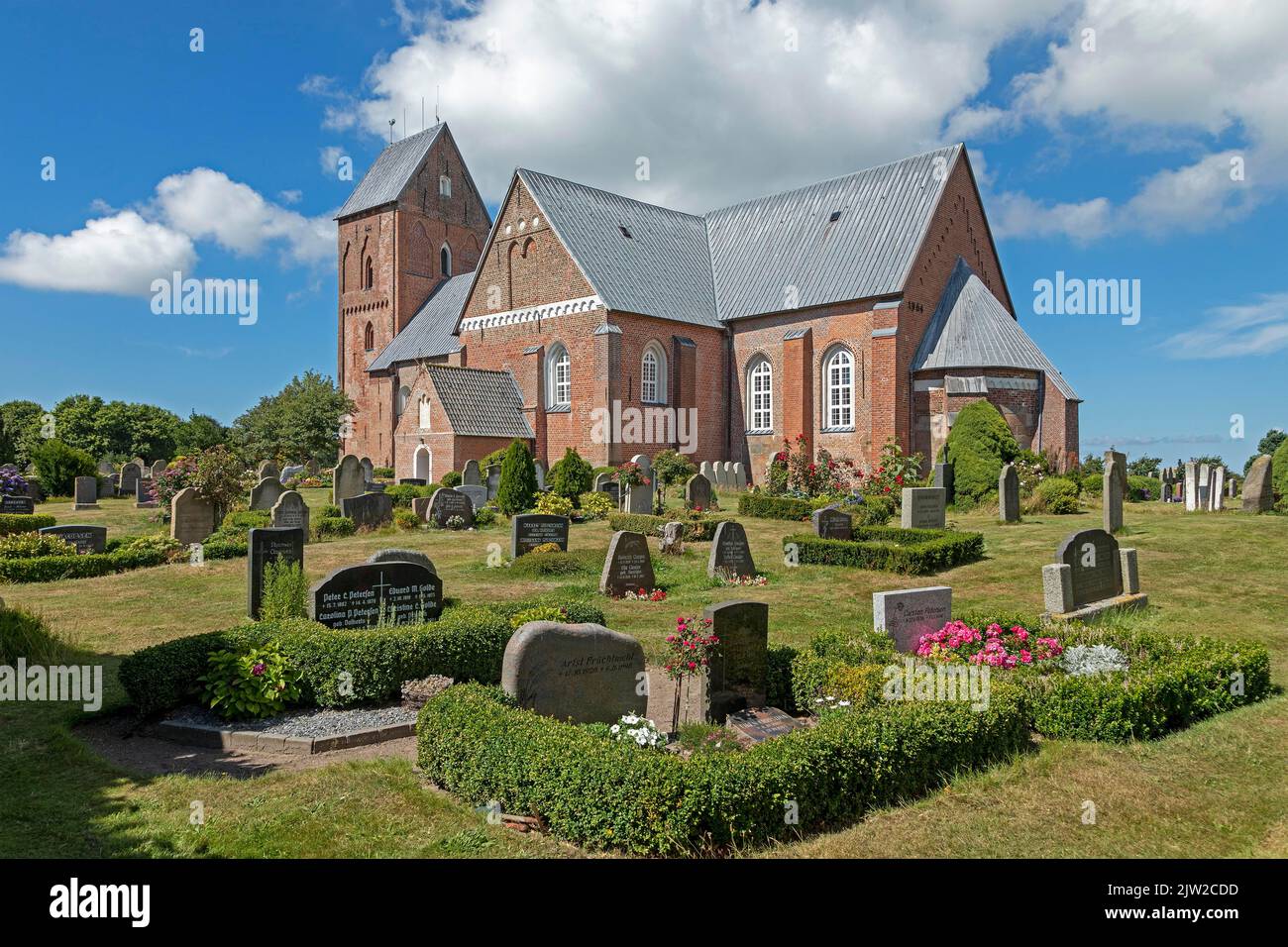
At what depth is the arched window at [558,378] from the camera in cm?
3328

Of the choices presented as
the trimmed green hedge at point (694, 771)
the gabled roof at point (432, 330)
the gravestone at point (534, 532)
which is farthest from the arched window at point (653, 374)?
the trimmed green hedge at point (694, 771)

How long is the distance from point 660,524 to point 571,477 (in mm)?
6915

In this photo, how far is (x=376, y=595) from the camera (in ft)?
32.1

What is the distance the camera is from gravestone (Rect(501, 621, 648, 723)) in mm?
6727

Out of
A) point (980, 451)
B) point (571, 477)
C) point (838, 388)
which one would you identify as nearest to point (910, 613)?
point (980, 451)

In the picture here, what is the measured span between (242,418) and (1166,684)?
4850 cm

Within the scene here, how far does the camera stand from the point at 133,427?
4931 cm

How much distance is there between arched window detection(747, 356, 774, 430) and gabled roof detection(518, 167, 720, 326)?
2610mm

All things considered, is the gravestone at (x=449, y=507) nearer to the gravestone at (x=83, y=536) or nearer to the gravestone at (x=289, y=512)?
the gravestone at (x=289, y=512)

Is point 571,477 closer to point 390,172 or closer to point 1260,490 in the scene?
point 1260,490

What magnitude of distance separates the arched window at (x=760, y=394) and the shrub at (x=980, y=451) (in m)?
10.6

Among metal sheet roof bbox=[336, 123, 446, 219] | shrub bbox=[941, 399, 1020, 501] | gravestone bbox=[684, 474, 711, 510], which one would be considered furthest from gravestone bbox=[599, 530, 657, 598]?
metal sheet roof bbox=[336, 123, 446, 219]

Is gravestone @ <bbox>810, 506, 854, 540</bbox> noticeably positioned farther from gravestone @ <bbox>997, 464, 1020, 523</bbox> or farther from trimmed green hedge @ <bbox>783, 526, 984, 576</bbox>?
gravestone @ <bbox>997, 464, 1020, 523</bbox>

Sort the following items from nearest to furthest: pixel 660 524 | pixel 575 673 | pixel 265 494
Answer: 1. pixel 575 673
2. pixel 660 524
3. pixel 265 494
